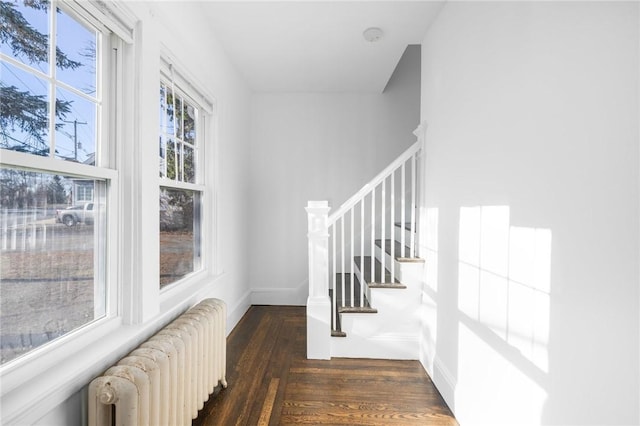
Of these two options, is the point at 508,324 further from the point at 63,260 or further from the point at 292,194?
the point at 292,194

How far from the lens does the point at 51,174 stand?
126cm

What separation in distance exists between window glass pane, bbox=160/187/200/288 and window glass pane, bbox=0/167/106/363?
59 cm

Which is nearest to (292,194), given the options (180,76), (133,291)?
(180,76)

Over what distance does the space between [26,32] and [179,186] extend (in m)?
1.20

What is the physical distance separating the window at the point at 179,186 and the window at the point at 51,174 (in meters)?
0.56

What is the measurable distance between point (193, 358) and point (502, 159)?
6.15ft

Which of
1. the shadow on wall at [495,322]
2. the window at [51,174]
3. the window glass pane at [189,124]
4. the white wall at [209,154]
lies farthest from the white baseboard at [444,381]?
the window glass pane at [189,124]

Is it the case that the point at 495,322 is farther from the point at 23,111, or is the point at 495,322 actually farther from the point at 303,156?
the point at 303,156

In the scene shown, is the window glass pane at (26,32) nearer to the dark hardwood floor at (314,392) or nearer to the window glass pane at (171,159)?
the window glass pane at (171,159)

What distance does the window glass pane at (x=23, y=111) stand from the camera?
1.08m

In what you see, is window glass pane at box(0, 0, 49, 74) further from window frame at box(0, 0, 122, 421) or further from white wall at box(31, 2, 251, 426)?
white wall at box(31, 2, 251, 426)

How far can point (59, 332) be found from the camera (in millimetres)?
1309

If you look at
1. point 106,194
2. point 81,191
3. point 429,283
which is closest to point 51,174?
point 81,191

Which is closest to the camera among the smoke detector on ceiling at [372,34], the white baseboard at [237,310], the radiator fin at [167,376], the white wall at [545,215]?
the white wall at [545,215]
